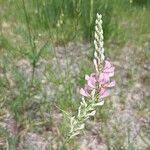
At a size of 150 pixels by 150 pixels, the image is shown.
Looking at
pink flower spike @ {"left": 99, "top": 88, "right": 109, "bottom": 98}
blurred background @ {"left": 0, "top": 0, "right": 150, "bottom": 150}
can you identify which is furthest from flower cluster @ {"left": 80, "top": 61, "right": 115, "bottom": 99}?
blurred background @ {"left": 0, "top": 0, "right": 150, "bottom": 150}

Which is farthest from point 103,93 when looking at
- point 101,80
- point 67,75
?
point 67,75

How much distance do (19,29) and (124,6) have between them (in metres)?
1.05

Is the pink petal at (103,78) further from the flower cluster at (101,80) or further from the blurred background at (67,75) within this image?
the blurred background at (67,75)

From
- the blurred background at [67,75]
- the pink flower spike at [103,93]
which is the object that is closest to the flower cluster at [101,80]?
the pink flower spike at [103,93]

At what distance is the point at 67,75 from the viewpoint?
3441 mm

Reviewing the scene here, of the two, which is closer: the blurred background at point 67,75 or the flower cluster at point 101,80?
the flower cluster at point 101,80

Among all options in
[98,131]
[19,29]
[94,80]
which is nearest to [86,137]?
[98,131]

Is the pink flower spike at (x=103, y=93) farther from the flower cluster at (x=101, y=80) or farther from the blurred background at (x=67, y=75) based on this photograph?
the blurred background at (x=67, y=75)

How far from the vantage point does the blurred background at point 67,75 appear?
118 inches

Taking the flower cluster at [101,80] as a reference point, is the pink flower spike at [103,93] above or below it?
below

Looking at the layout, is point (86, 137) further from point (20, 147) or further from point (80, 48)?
point (80, 48)

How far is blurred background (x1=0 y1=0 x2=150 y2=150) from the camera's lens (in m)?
3.00

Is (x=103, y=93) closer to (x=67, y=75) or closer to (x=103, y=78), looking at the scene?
(x=103, y=78)

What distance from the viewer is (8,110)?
313cm
